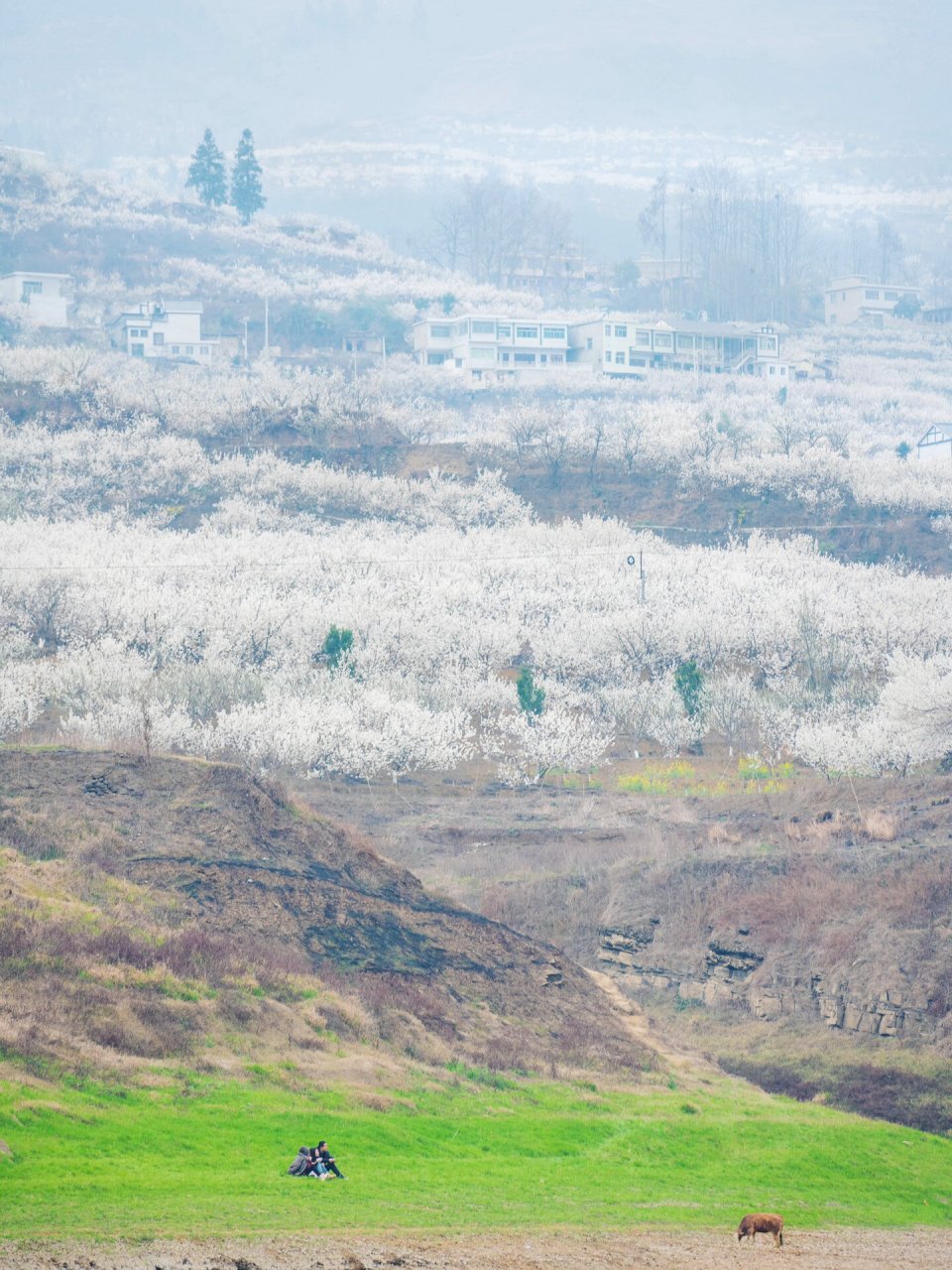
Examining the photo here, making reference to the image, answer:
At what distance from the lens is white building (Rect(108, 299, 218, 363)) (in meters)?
140

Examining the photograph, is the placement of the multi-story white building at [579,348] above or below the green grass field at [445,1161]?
above

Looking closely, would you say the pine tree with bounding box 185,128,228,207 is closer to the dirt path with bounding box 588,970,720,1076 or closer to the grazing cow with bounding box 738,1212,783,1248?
the dirt path with bounding box 588,970,720,1076

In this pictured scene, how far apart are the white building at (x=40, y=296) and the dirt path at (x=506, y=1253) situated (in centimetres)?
13236

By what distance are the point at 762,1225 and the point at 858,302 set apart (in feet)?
609

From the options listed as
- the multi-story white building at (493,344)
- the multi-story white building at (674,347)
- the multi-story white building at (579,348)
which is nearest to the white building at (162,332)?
the multi-story white building at (493,344)

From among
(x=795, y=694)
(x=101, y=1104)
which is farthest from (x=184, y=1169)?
(x=795, y=694)

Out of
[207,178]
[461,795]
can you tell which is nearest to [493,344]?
[207,178]

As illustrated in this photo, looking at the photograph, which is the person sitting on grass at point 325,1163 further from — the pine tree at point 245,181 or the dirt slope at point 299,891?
the pine tree at point 245,181

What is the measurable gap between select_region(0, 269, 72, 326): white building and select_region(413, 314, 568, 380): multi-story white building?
109 ft

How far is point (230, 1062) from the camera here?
23.8 m

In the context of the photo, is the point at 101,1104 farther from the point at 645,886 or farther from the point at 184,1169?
the point at 645,886

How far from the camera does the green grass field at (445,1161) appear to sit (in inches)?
709

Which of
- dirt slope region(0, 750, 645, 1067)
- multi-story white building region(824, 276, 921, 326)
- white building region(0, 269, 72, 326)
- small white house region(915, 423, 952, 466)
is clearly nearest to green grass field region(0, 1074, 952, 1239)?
dirt slope region(0, 750, 645, 1067)

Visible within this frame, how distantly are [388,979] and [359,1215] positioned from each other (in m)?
12.6
